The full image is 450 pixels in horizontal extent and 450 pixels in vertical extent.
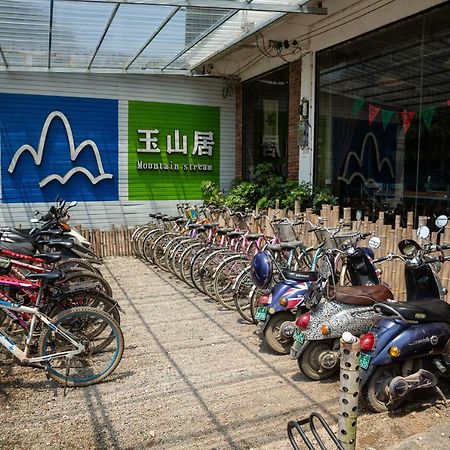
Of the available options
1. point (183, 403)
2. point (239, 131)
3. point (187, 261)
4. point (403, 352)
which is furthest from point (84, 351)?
point (239, 131)

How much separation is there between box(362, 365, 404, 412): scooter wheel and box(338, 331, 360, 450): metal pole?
3.27 feet

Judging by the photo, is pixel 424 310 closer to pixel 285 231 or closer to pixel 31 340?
pixel 285 231

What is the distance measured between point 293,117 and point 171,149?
9.77ft

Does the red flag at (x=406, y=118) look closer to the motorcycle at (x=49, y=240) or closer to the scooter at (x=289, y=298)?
the scooter at (x=289, y=298)

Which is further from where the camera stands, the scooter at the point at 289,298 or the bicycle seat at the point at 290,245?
the bicycle seat at the point at 290,245

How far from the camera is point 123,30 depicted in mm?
7418

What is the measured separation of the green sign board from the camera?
10344 mm

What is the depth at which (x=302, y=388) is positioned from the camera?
3.75 m

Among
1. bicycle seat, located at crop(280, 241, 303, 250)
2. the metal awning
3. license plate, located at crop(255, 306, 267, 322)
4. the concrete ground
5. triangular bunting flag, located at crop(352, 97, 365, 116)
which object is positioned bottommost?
the concrete ground

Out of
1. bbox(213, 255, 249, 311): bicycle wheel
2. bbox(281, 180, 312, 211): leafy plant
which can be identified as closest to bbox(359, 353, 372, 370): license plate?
bbox(213, 255, 249, 311): bicycle wheel

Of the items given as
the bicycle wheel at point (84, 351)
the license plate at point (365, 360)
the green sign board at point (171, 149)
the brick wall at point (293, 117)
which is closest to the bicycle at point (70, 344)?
the bicycle wheel at point (84, 351)

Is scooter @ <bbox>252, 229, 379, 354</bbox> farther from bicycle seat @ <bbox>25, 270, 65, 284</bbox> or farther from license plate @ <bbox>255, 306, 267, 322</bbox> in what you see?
bicycle seat @ <bbox>25, 270, 65, 284</bbox>

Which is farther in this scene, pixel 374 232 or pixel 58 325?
pixel 374 232

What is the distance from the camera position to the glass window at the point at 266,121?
9.42 m
